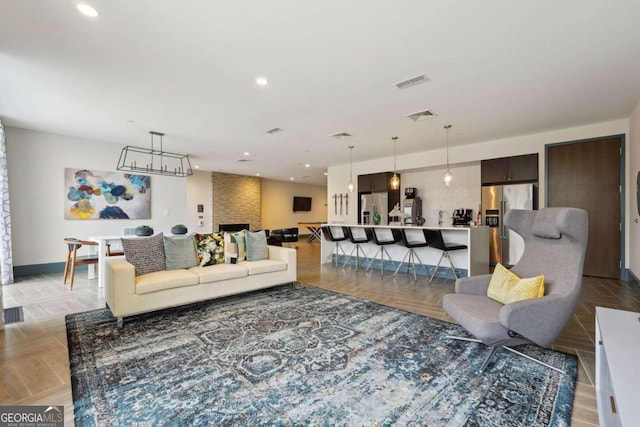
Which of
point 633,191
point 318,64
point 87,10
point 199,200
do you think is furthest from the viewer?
point 199,200

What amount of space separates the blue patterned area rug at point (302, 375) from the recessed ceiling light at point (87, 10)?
2.61 m

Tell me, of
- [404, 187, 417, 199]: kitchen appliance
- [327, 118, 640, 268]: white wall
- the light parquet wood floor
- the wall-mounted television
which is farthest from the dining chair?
the wall-mounted television

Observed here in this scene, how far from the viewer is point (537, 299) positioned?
1969 millimetres

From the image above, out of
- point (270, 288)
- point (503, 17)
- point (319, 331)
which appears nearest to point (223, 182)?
point (270, 288)

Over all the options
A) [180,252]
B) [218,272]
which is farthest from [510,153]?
[180,252]

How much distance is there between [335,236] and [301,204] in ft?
22.0

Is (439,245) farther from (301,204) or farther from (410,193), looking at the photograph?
(301,204)

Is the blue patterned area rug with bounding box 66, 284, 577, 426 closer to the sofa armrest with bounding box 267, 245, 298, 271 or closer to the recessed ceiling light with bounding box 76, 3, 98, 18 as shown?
the sofa armrest with bounding box 267, 245, 298, 271

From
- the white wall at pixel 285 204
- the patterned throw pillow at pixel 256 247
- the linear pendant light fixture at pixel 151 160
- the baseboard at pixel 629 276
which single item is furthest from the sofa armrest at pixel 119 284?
the white wall at pixel 285 204

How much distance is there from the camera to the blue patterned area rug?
1.62 m

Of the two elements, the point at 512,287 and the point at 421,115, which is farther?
the point at 421,115

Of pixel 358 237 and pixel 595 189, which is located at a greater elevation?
pixel 595 189

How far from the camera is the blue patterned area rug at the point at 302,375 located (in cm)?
162

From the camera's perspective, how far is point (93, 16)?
2207 mm
